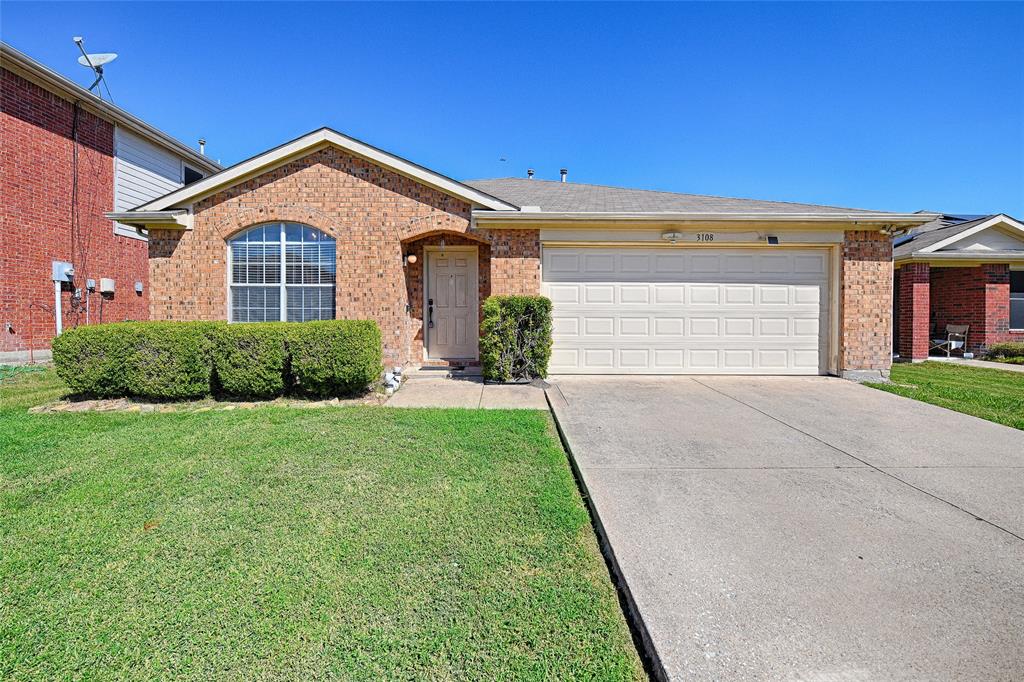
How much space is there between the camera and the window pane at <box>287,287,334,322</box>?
8.95 m

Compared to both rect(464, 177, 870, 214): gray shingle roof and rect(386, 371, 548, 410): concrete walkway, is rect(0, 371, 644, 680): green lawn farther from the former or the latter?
rect(464, 177, 870, 214): gray shingle roof

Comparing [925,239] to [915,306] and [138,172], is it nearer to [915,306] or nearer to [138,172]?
[915,306]

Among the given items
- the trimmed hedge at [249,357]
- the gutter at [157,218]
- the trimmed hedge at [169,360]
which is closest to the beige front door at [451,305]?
the trimmed hedge at [249,357]

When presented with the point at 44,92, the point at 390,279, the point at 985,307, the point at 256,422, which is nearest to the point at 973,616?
the point at 256,422

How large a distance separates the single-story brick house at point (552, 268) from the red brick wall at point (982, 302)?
6.83 m

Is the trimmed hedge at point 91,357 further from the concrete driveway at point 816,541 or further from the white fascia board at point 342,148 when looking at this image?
the concrete driveway at point 816,541

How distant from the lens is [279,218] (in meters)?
8.80

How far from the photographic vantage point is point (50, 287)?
1088 cm

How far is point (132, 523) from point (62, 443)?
103 inches

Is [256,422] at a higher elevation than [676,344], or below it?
below

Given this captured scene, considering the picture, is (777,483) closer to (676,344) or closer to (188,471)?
(188,471)

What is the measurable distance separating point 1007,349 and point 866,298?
7057 mm

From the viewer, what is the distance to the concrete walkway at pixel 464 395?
21.1 ft

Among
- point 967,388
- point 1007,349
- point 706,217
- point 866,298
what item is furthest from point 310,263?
point 1007,349
